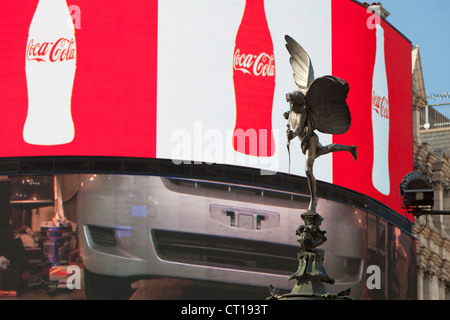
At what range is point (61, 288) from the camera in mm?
48688

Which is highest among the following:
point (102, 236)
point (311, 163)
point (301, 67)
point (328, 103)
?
point (301, 67)

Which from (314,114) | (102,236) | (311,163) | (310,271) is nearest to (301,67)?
(314,114)

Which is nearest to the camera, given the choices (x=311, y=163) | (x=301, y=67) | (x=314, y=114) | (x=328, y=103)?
(x=311, y=163)

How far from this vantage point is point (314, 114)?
17.3 meters

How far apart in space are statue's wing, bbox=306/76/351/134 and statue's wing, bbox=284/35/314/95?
0.34 metres

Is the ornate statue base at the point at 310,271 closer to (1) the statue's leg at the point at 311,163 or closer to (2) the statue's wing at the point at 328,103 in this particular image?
(1) the statue's leg at the point at 311,163

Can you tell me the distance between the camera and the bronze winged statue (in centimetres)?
1698

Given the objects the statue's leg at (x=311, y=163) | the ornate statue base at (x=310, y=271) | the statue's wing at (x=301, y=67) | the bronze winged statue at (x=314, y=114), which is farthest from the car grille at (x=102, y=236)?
the ornate statue base at (x=310, y=271)

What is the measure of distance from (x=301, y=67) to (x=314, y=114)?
1016 millimetres

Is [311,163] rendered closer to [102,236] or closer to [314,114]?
[314,114]

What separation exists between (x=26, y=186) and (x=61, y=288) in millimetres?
5301

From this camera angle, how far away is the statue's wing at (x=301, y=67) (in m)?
17.6

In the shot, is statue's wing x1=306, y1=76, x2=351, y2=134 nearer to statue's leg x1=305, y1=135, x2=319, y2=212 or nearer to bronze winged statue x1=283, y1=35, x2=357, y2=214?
bronze winged statue x1=283, y1=35, x2=357, y2=214

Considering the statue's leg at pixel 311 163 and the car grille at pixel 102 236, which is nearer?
the statue's leg at pixel 311 163
